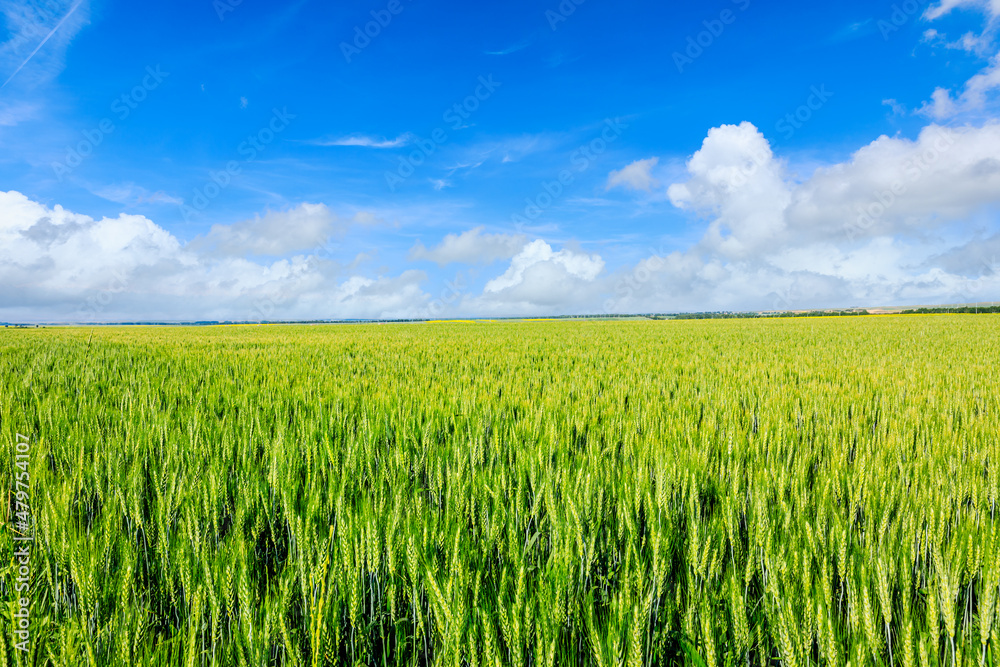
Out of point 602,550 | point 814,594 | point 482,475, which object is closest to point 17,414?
point 482,475

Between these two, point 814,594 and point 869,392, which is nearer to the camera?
point 814,594

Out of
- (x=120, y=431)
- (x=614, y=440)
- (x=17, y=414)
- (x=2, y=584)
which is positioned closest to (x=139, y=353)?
(x=17, y=414)

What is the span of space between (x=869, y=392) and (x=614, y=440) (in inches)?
145

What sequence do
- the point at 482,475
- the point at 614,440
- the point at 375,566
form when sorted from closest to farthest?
the point at 375,566 → the point at 482,475 → the point at 614,440

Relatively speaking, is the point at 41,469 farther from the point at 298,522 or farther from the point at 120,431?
the point at 298,522

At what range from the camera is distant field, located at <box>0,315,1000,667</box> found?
114 cm

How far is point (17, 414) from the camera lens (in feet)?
10.7

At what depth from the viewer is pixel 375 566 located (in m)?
1.33

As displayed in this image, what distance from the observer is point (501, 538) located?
1.73 m

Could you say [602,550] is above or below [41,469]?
below

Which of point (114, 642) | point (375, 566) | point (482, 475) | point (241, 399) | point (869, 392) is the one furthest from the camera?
point (869, 392)

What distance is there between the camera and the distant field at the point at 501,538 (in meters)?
1.14

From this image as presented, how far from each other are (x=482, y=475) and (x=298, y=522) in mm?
834

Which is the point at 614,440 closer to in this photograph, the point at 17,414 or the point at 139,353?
the point at 17,414
